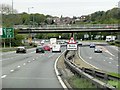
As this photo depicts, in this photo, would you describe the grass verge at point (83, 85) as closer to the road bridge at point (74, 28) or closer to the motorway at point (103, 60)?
the motorway at point (103, 60)

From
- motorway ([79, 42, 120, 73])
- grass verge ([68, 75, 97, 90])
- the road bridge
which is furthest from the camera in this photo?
the road bridge

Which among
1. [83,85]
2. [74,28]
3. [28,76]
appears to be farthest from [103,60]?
[74,28]

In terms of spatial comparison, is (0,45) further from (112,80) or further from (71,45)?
(112,80)

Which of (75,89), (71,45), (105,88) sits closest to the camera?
(105,88)

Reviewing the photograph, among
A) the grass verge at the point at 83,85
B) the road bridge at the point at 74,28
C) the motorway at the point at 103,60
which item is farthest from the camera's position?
the road bridge at the point at 74,28

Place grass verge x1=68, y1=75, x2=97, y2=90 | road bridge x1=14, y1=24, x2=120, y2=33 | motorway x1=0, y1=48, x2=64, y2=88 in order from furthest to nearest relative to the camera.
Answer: road bridge x1=14, y1=24, x2=120, y2=33
motorway x1=0, y1=48, x2=64, y2=88
grass verge x1=68, y1=75, x2=97, y2=90

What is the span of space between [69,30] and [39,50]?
3889 centimetres

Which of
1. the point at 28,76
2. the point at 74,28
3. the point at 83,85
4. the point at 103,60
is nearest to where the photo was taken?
the point at 83,85

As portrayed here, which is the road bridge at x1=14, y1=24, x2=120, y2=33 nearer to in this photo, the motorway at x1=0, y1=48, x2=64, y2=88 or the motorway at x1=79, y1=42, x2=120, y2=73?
the motorway at x1=79, y1=42, x2=120, y2=73

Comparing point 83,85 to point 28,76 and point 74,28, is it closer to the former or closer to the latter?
point 28,76

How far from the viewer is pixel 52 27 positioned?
12525 cm

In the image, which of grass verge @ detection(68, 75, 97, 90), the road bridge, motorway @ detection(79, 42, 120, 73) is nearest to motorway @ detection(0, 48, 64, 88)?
grass verge @ detection(68, 75, 97, 90)

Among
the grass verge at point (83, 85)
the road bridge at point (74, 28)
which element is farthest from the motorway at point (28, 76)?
the road bridge at point (74, 28)

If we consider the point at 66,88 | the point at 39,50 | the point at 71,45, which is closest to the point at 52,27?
the point at 39,50
